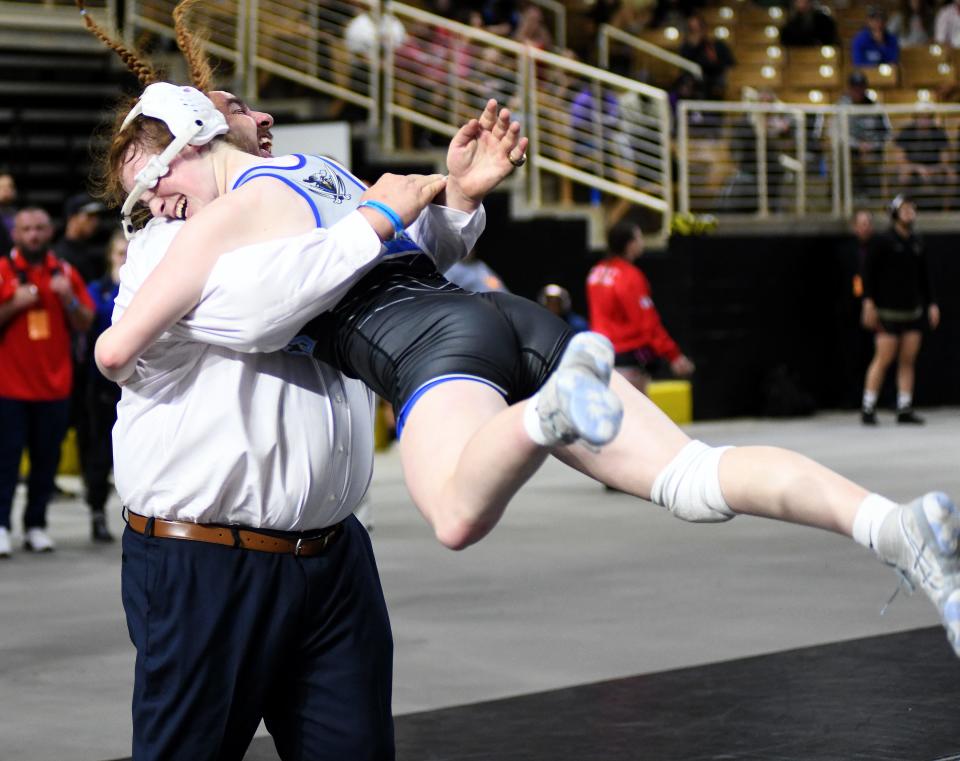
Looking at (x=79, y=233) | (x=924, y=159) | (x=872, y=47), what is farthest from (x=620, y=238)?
(x=872, y=47)

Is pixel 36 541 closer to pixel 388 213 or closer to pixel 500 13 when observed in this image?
pixel 388 213

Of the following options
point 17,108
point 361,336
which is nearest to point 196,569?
point 361,336

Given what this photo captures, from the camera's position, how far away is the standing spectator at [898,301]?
15227 millimetres

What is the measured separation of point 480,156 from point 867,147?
1367 cm

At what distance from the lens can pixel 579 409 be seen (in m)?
2.81

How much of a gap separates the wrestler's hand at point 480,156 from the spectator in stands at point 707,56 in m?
14.6

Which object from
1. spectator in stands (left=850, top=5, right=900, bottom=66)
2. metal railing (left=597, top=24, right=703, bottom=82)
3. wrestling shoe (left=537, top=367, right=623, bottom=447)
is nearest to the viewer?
wrestling shoe (left=537, top=367, right=623, bottom=447)

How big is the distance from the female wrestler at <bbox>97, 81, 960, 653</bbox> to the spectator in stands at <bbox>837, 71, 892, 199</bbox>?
13.7m

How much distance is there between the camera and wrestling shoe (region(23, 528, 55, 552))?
9102 millimetres

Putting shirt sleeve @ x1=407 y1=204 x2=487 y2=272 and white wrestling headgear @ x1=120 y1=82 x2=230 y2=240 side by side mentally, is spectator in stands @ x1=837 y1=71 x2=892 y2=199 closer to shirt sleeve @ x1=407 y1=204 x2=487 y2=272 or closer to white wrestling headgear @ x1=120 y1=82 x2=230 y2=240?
shirt sleeve @ x1=407 y1=204 x2=487 y2=272

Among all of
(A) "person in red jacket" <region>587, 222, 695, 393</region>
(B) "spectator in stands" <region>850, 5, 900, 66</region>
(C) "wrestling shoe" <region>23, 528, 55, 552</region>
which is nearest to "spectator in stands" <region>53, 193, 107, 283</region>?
(C) "wrestling shoe" <region>23, 528, 55, 552</region>

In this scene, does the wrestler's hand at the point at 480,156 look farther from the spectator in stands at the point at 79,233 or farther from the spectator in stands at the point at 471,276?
the spectator in stands at the point at 471,276

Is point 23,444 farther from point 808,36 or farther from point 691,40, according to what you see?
point 808,36

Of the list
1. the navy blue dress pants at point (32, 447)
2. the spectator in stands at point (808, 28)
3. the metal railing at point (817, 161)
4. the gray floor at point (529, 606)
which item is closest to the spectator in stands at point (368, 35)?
the metal railing at point (817, 161)
